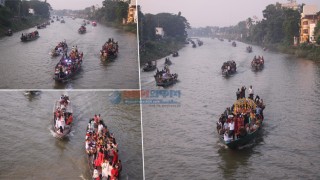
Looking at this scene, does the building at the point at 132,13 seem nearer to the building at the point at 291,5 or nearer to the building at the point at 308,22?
the building at the point at 291,5

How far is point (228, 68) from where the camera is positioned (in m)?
4.57

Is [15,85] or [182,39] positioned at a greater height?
[182,39]

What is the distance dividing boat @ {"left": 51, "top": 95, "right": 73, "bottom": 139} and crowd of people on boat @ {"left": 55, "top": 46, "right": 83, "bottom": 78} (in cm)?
68

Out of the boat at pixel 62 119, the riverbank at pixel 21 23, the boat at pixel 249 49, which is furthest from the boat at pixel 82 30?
the boat at pixel 249 49

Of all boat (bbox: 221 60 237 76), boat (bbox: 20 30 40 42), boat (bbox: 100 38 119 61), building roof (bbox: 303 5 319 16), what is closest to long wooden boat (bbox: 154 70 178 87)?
boat (bbox: 221 60 237 76)

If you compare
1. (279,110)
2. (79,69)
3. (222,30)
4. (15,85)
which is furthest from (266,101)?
(15,85)

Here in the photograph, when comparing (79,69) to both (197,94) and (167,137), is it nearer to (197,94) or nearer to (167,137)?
(167,137)

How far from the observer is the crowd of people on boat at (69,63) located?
3.10 meters

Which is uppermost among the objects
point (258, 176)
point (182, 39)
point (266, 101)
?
point (182, 39)

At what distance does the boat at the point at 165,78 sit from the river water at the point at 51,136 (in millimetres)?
382

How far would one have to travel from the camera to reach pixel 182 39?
4512 millimetres

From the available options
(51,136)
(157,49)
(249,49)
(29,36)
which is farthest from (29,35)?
(249,49)

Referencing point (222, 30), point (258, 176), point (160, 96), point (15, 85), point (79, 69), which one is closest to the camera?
point (15, 85)

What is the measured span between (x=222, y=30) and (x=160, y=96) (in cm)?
114
